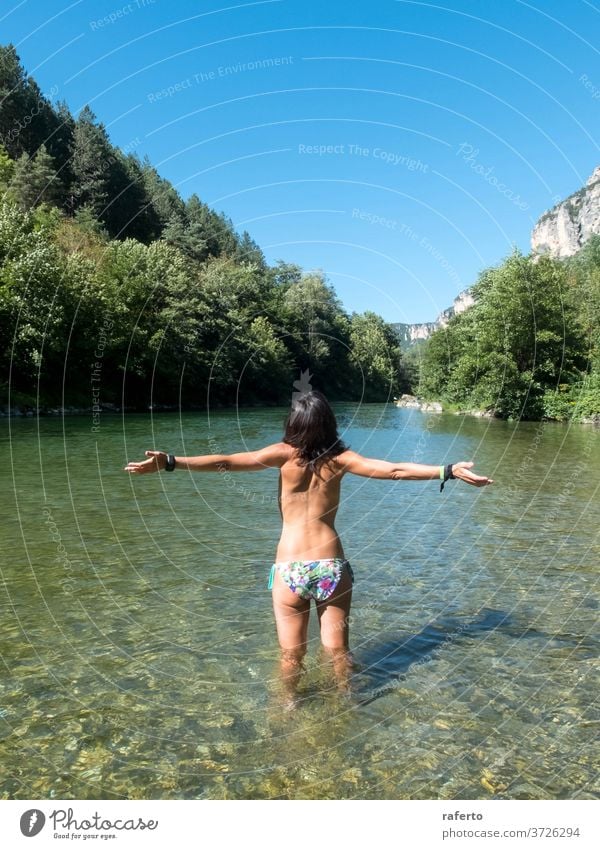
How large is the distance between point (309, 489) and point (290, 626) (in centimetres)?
132

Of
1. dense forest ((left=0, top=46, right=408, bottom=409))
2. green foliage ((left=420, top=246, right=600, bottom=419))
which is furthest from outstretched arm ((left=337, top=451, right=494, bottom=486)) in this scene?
green foliage ((left=420, top=246, right=600, bottom=419))

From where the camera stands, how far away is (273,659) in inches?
290

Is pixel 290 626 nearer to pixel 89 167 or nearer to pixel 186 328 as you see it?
pixel 186 328

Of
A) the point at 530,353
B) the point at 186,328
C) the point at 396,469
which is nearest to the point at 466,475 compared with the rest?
the point at 396,469

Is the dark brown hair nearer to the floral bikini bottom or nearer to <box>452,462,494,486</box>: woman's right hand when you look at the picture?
the floral bikini bottom

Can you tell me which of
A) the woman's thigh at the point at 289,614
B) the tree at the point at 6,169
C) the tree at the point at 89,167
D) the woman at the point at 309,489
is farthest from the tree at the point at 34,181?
the woman's thigh at the point at 289,614

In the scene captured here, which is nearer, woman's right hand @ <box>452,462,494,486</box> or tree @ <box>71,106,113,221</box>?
woman's right hand @ <box>452,462,494,486</box>

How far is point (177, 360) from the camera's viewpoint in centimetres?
6019

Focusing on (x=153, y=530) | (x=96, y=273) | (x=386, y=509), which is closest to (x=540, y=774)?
(x=153, y=530)

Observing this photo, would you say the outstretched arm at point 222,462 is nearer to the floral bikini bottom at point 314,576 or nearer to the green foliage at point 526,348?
the floral bikini bottom at point 314,576

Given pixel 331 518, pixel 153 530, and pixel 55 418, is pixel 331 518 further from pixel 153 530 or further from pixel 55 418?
pixel 55 418

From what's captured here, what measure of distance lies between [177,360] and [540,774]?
2247 inches

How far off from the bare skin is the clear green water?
568mm

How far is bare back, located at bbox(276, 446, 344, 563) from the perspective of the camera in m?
→ 6.12
